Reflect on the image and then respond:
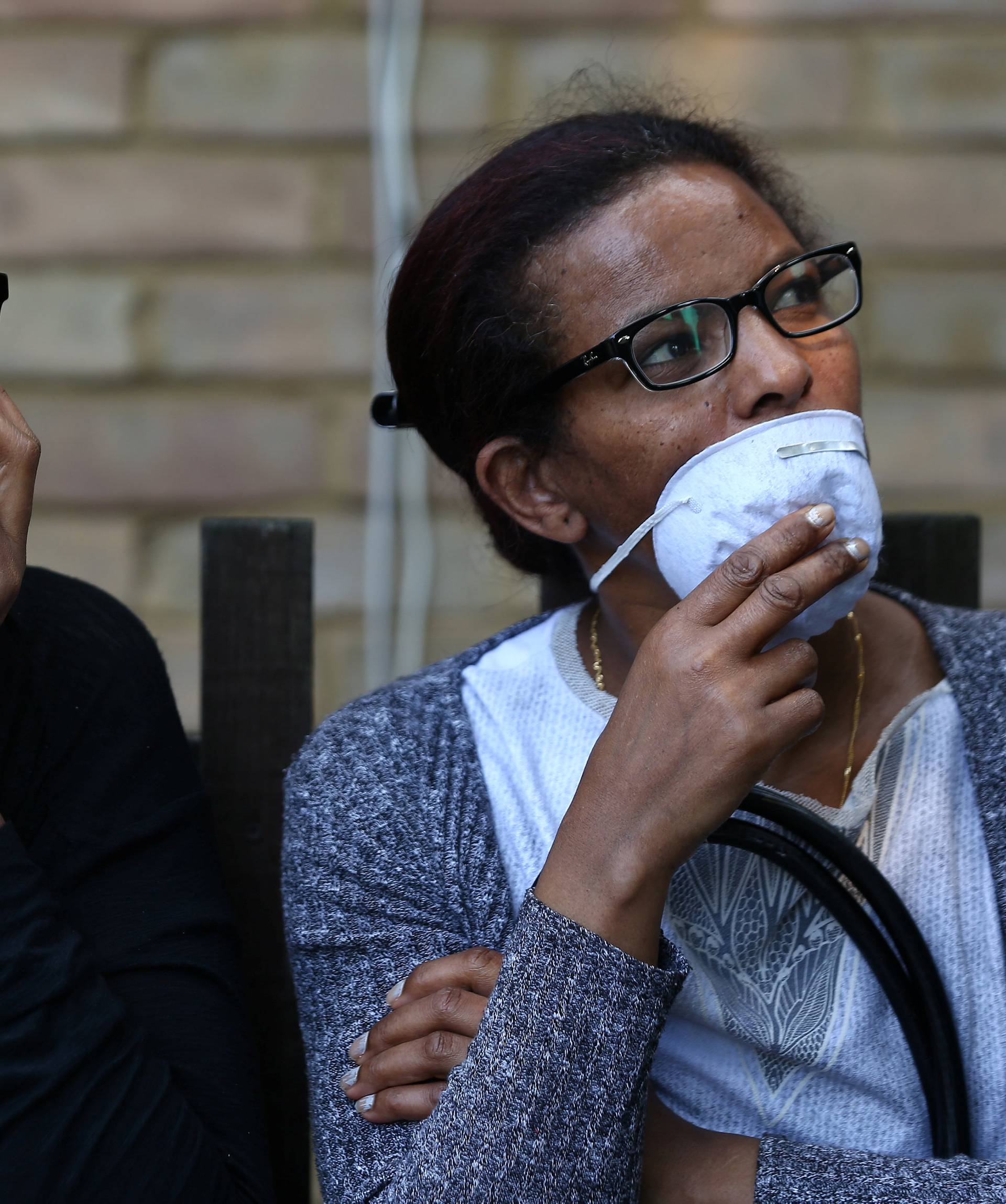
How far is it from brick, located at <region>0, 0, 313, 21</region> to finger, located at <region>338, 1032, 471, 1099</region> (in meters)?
2.08

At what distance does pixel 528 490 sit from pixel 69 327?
4.39 ft

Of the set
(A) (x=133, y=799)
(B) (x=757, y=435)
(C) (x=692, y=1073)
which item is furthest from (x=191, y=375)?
(C) (x=692, y=1073)

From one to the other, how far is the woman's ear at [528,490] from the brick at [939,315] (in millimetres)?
1227

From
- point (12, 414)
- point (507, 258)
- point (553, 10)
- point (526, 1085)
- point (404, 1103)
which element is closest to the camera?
point (526, 1085)

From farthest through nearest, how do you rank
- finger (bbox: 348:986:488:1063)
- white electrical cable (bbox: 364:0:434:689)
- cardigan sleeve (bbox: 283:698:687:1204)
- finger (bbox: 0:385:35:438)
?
white electrical cable (bbox: 364:0:434:689) < finger (bbox: 0:385:35:438) < finger (bbox: 348:986:488:1063) < cardigan sleeve (bbox: 283:698:687:1204)

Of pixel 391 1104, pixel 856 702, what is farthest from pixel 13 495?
pixel 856 702

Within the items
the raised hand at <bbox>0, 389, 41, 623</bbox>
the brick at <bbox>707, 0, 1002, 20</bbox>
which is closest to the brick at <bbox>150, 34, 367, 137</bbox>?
the brick at <bbox>707, 0, 1002, 20</bbox>

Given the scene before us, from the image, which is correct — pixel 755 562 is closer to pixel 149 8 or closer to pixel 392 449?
pixel 392 449

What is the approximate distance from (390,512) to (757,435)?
1.33 metres

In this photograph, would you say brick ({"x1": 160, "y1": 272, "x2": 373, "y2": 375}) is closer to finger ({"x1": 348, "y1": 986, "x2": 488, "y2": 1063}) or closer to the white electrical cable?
the white electrical cable

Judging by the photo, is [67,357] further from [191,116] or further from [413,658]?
[413,658]

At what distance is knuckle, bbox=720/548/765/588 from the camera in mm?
1341

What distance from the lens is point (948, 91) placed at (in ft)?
8.70

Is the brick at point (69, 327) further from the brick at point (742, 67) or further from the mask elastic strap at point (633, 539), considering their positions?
the mask elastic strap at point (633, 539)
